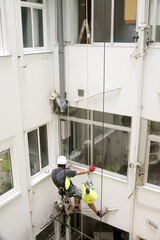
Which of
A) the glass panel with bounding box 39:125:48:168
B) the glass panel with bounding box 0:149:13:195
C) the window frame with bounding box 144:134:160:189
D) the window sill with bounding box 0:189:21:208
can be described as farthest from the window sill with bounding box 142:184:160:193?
the glass panel with bounding box 0:149:13:195

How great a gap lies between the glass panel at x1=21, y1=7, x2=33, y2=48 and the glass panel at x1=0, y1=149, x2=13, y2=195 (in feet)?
6.23

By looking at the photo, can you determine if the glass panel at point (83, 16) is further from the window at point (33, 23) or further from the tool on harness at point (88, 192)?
the tool on harness at point (88, 192)

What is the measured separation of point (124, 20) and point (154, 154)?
7.50ft

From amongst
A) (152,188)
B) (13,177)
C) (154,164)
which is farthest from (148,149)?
(13,177)

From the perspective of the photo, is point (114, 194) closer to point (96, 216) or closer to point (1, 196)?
point (96, 216)

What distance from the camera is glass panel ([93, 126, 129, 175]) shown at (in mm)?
4645

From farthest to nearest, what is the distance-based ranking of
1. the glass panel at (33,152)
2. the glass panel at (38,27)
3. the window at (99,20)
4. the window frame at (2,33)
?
the glass panel at (33,152) → the glass panel at (38,27) → the window at (99,20) → the window frame at (2,33)

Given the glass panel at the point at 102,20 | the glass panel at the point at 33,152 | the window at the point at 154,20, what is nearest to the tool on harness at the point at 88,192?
the glass panel at the point at 33,152

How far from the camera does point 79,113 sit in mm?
5004

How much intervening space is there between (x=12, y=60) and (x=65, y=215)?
3.15 m

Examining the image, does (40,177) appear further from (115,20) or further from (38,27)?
(115,20)

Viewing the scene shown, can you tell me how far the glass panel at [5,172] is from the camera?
14.1 ft

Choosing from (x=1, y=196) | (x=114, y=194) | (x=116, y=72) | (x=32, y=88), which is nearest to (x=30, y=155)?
(x=1, y=196)

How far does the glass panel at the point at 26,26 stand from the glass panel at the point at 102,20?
1128 mm
